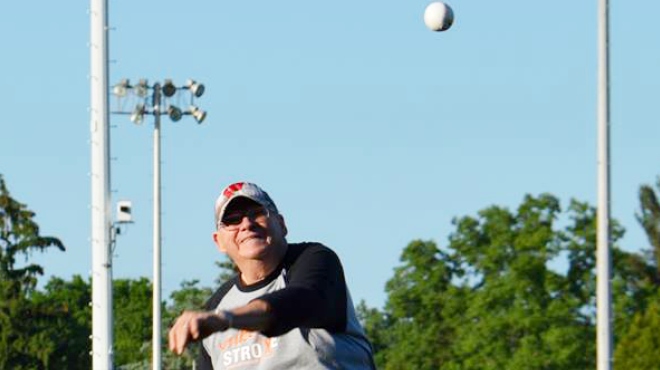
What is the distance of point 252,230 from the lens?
22.4 feet

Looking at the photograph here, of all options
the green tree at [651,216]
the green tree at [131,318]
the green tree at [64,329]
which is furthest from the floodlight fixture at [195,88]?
the green tree at [131,318]

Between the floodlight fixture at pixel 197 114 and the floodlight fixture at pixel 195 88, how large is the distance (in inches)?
29.8

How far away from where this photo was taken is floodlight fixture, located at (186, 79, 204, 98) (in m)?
38.9

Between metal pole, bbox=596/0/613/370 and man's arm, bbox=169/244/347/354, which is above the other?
metal pole, bbox=596/0/613/370

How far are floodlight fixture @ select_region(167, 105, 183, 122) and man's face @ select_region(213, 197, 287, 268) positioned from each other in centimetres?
3302

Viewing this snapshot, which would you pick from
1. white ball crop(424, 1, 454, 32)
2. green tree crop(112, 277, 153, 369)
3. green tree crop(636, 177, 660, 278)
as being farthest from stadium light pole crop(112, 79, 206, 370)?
green tree crop(112, 277, 153, 369)

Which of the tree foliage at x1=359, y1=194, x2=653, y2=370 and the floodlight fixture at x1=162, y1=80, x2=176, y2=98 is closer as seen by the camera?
the floodlight fixture at x1=162, y1=80, x2=176, y2=98

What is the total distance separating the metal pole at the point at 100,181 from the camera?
26.2 m

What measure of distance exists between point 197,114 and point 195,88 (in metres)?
1.36

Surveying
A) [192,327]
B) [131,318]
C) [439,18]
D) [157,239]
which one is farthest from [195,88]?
[131,318]

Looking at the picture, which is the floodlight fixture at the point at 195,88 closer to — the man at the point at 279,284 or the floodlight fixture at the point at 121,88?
the floodlight fixture at the point at 121,88

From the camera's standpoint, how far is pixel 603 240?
22.8 metres

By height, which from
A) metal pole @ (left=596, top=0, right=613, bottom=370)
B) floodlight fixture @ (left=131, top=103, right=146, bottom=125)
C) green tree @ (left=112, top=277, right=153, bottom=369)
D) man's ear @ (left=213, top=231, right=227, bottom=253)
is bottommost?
man's ear @ (left=213, top=231, right=227, bottom=253)

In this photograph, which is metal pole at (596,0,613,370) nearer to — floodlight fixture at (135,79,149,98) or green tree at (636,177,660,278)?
floodlight fixture at (135,79,149,98)
